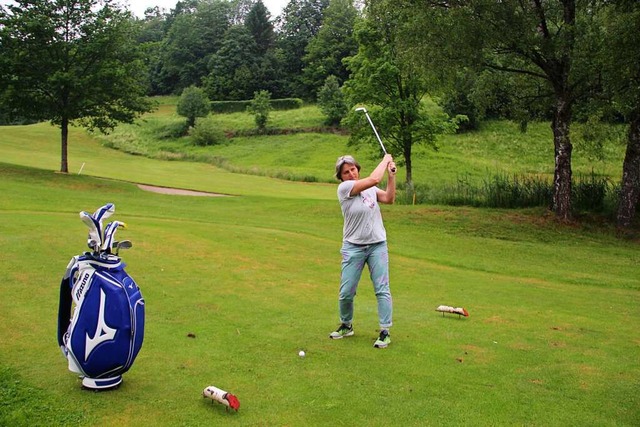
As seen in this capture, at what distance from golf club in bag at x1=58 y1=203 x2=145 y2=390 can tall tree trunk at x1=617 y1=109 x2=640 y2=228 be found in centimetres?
2063

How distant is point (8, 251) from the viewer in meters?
12.1

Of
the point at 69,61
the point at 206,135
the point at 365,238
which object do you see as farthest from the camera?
the point at 206,135

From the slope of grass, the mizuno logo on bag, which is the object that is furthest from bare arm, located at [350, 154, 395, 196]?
the mizuno logo on bag

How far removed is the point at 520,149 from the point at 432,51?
42333 millimetres

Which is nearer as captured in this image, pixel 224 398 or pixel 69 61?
pixel 224 398

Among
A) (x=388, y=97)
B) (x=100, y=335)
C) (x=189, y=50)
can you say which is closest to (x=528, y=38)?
(x=388, y=97)

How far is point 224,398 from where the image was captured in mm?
5137

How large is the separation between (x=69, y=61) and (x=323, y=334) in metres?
30.4

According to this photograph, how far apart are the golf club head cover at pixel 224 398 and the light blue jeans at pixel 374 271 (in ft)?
8.59

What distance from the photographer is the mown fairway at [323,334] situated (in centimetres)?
539

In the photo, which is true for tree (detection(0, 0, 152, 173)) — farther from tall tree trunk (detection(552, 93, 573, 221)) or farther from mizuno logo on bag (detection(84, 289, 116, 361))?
mizuno logo on bag (detection(84, 289, 116, 361))

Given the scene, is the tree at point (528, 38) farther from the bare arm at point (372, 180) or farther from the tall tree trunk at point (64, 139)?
the tall tree trunk at point (64, 139)

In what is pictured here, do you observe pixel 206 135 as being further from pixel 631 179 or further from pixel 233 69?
pixel 631 179

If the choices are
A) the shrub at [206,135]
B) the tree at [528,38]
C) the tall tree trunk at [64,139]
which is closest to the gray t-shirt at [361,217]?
the tree at [528,38]
